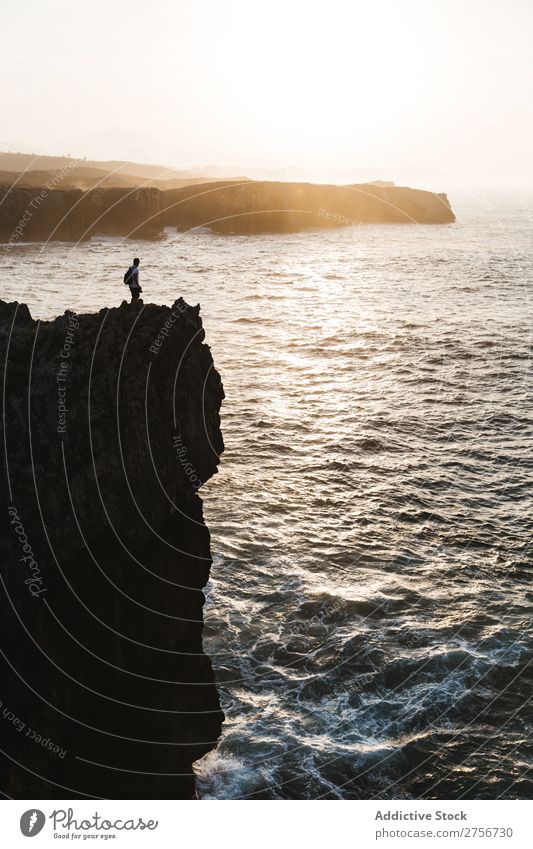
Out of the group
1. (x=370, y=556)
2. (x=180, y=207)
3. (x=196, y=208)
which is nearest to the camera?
(x=370, y=556)

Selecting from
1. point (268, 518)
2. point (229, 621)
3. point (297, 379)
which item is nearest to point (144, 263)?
point (297, 379)

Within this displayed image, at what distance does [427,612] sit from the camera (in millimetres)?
26406

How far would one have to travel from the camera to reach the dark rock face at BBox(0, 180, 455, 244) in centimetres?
13150

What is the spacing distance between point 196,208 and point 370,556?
14226 cm

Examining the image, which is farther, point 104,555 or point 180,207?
point 180,207

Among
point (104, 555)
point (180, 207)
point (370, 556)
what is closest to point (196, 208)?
point (180, 207)

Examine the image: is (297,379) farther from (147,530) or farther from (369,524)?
(147,530)

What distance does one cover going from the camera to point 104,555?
16.2 meters

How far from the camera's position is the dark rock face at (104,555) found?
1448 cm

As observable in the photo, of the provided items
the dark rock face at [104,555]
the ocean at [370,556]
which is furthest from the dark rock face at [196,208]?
the dark rock face at [104,555]

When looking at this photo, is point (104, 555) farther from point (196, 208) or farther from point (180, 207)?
point (180, 207)

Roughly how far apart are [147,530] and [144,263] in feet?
294

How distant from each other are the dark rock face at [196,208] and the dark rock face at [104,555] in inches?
4228

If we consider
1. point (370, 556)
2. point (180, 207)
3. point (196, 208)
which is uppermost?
point (180, 207)
